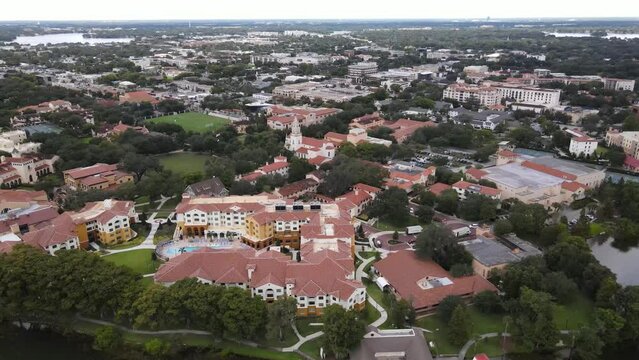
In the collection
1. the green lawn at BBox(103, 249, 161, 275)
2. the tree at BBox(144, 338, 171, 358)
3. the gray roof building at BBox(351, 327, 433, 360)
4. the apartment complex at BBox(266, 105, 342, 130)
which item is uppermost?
the apartment complex at BBox(266, 105, 342, 130)

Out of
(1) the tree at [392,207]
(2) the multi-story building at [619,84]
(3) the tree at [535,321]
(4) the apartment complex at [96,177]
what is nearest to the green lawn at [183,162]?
(4) the apartment complex at [96,177]

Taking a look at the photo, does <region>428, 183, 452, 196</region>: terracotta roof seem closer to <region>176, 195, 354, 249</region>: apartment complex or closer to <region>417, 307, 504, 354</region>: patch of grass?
<region>176, 195, 354, 249</region>: apartment complex

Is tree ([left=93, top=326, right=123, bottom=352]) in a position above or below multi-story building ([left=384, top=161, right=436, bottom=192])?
below

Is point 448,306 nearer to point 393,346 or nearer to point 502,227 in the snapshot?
point 393,346

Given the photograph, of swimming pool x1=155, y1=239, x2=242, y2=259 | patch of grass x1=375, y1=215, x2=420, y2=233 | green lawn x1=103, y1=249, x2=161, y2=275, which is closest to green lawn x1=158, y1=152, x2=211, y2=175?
swimming pool x1=155, y1=239, x2=242, y2=259

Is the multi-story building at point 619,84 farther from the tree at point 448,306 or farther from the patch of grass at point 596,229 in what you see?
the tree at point 448,306

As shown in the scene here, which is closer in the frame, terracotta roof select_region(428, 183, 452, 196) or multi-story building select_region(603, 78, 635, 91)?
terracotta roof select_region(428, 183, 452, 196)

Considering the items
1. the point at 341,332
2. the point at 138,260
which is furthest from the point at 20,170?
the point at 341,332

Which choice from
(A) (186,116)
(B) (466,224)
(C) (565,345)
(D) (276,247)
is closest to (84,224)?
(D) (276,247)
